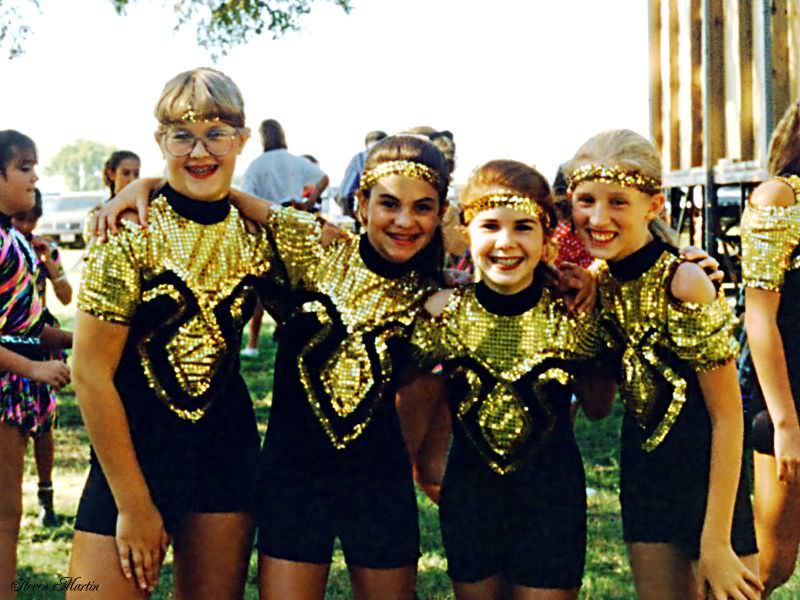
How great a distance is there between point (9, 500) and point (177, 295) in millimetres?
1285

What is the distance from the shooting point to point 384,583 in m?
2.77

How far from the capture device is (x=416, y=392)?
3.14m

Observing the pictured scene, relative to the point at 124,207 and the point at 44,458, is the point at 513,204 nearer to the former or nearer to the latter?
the point at 124,207

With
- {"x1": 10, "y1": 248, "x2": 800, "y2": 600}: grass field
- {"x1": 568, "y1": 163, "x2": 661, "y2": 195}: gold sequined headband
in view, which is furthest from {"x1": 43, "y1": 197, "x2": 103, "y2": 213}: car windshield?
{"x1": 568, "y1": 163, "x2": 661, "y2": 195}: gold sequined headband

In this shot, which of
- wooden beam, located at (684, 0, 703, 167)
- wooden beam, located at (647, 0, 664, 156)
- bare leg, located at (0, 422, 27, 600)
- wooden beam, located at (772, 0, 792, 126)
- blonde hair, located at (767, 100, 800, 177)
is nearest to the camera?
blonde hair, located at (767, 100, 800, 177)

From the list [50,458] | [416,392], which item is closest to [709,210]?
[50,458]

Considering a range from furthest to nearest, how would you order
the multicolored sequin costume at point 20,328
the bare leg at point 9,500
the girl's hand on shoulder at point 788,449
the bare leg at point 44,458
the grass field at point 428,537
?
the bare leg at point 44,458, the grass field at point 428,537, the multicolored sequin costume at point 20,328, the bare leg at point 9,500, the girl's hand on shoulder at point 788,449

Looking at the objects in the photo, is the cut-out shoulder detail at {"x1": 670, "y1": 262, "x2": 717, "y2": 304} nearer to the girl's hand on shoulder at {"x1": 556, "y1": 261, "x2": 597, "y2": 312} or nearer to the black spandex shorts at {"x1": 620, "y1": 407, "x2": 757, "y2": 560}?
the girl's hand on shoulder at {"x1": 556, "y1": 261, "x2": 597, "y2": 312}

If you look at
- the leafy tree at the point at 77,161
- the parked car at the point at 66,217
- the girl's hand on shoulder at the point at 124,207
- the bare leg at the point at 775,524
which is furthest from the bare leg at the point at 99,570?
the leafy tree at the point at 77,161

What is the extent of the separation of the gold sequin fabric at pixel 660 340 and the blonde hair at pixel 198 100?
1.12 metres

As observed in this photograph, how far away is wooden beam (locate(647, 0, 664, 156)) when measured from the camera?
420 inches

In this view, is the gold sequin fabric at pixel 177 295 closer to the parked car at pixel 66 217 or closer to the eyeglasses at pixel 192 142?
the eyeglasses at pixel 192 142

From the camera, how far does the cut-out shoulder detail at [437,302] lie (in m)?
2.93

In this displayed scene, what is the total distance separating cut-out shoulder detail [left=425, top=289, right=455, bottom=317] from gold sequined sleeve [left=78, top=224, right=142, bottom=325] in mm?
782
